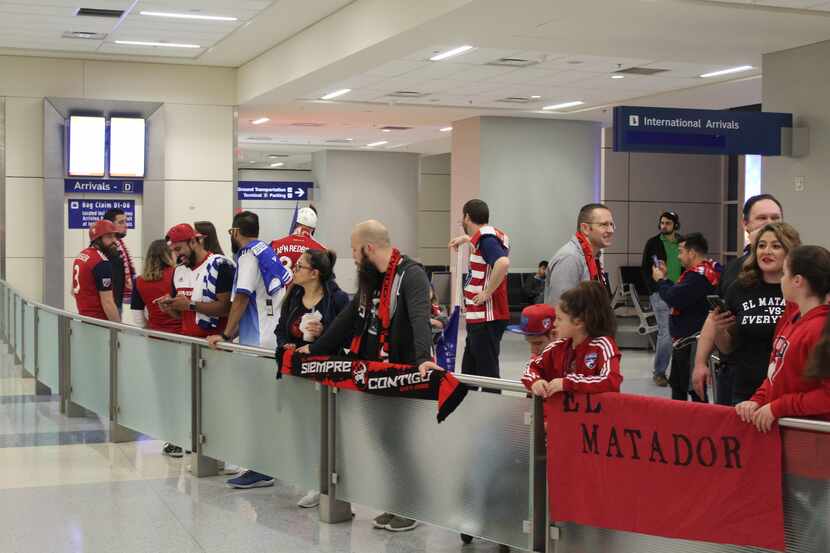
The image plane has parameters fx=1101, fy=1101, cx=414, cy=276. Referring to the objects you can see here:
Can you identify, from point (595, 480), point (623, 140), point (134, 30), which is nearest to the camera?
point (595, 480)

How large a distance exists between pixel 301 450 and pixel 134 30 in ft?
32.7

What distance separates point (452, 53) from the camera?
1313 cm

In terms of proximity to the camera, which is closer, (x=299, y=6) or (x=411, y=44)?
(x=411, y=44)

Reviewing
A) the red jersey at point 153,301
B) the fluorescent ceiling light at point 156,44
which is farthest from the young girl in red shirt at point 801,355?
the fluorescent ceiling light at point 156,44

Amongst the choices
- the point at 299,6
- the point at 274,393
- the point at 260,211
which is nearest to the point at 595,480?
the point at 274,393

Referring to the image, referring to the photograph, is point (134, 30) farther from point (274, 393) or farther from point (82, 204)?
point (274, 393)

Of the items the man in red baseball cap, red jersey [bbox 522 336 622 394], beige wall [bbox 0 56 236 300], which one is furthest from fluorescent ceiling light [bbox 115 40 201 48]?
red jersey [bbox 522 336 622 394]

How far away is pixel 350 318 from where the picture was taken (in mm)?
5891

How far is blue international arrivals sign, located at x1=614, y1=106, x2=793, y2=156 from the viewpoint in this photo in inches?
403

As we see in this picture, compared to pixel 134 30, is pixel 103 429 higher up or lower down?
lower down

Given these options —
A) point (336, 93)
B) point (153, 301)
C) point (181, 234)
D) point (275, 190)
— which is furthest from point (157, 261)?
point (275, 190)

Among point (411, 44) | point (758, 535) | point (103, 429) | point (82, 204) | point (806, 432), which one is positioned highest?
point (411, 44)

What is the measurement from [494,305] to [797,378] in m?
4.36

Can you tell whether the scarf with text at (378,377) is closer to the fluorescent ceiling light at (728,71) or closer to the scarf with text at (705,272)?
the scarf with text at (705,272)
